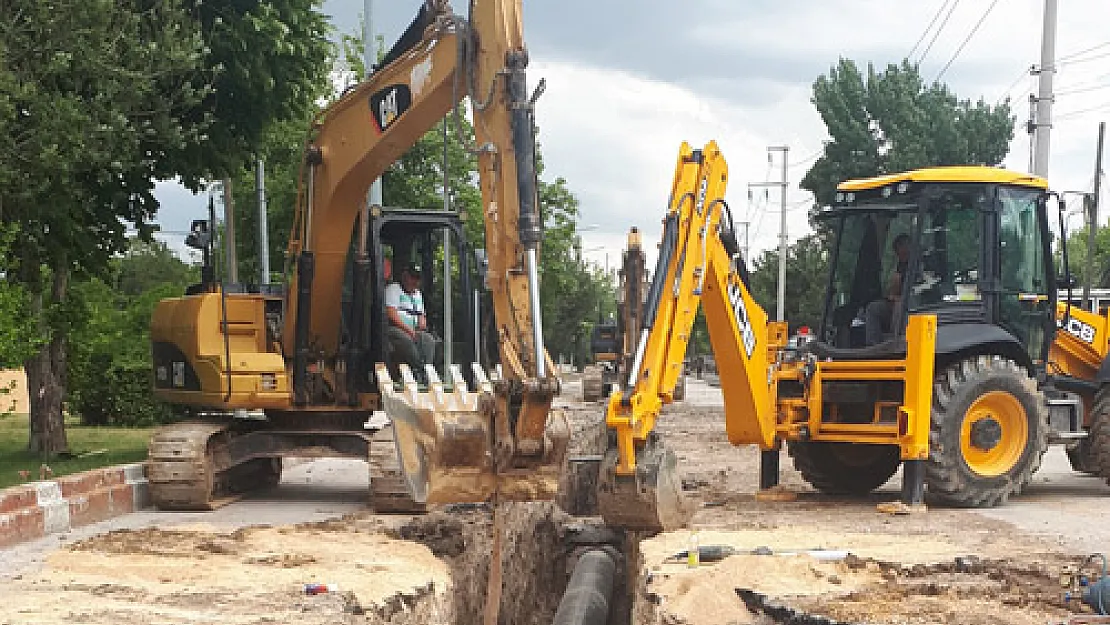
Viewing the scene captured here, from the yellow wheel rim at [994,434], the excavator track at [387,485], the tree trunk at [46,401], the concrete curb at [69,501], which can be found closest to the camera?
the concrete curb at [69,501]

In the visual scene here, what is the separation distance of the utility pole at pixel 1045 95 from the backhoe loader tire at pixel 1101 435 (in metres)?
10.6

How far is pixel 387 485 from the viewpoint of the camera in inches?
441

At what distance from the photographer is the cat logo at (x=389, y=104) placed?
10586 mm

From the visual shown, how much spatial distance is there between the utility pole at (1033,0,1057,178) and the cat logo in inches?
580

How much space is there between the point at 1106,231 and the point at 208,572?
6568cm

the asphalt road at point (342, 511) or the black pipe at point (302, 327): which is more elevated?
the black pipe at point (302, 327)

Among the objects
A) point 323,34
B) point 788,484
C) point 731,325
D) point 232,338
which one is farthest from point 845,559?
point 323,34

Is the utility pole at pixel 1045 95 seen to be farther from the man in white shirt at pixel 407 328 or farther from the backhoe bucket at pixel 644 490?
the backhoe bucket at pixel 644 490

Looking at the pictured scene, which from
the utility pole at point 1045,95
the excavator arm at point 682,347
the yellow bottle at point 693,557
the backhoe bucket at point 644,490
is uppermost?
the utility pole at point 1045,95

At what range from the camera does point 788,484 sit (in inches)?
527

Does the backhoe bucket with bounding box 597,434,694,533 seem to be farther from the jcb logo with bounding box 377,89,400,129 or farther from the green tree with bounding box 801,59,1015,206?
the green tree with bounding box 801,59,1015,206

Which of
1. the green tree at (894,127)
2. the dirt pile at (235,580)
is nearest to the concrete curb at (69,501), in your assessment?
the dirt pile at (235,580)

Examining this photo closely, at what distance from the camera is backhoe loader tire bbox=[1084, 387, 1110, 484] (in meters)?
11.9

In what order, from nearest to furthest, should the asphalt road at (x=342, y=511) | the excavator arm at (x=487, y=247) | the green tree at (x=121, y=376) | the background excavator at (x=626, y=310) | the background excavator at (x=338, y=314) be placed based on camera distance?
the excavator arm at (x=487, y=247)
the asphalt road at (x=342, y=511)
the background excavator at (x=338, y=314)
the green tree at (x=121, y=376)
the background excavator at (x=626, y=310)
